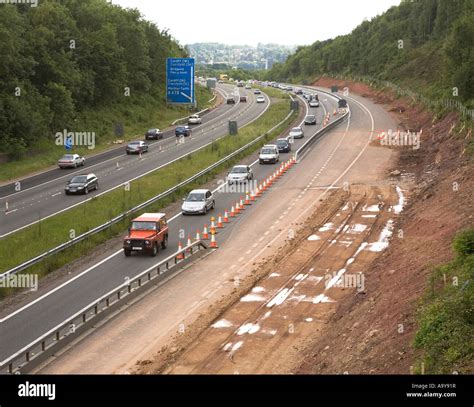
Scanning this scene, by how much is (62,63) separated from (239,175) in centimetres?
3385

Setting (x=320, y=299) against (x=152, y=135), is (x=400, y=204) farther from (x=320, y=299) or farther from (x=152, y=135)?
(x=152, y=135)

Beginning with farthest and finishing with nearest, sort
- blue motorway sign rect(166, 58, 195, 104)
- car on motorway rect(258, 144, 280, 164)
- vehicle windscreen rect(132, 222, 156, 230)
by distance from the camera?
blue motorway sign rect(166, 58, 195, 104) → car on motorway rect(258, 144, 280, 164) → vehicle windscreen rect(132, 222, 156, 230)

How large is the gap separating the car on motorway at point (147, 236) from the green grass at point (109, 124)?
24895mm

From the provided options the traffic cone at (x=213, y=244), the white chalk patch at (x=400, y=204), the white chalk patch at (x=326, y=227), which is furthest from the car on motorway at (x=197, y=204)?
the white chalk patch at (x=400, y=204)

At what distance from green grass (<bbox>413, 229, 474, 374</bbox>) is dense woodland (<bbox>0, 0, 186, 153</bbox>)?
156 feet

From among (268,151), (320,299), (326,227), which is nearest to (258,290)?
(320,299)

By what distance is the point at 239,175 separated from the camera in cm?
5159

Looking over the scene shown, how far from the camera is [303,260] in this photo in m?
32.6

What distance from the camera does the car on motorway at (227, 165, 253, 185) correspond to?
5141 cm

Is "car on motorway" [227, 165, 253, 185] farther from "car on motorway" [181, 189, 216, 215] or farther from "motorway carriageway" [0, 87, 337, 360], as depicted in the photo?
"motorway carriageway" [0, 87, 337, 360]

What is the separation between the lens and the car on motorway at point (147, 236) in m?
33.3

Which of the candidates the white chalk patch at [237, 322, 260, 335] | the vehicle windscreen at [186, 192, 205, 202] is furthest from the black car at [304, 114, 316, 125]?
the white chalk patch at [237, 322, 260, 335]

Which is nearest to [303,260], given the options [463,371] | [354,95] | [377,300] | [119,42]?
[377,300]

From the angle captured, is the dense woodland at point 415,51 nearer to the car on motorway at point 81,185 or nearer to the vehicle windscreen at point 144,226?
the car on motorway at point 81,185
